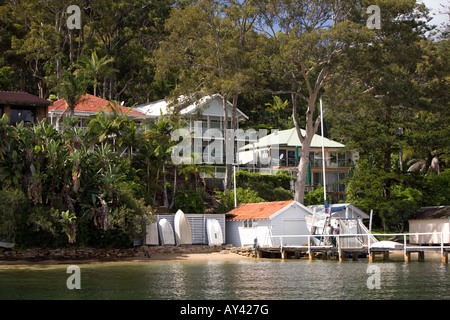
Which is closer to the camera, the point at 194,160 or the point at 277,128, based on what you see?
the point at 194,160

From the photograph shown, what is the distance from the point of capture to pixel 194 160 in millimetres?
47344

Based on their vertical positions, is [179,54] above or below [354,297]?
above

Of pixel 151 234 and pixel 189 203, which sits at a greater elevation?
pixel 189 203

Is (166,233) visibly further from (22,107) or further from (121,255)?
(22,107)

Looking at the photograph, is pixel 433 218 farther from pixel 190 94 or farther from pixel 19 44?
pixel 19 44

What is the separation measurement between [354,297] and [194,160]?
27.2m

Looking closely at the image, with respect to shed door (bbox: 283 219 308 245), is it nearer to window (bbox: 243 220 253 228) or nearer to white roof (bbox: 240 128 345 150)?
window (bbox: 243 220 253 228)

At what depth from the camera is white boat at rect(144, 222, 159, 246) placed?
39031 mm

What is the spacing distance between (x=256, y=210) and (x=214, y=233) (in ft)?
10.8

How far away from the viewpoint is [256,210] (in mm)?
41656

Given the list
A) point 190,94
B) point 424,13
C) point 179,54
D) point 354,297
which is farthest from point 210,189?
point 354,297

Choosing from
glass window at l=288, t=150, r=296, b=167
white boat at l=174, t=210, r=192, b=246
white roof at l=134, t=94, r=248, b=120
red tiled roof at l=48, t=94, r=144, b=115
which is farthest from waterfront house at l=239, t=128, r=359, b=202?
white boat at l=174, t=210, r=192, b=246

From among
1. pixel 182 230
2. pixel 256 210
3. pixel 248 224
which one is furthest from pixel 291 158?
pixel 182 230
